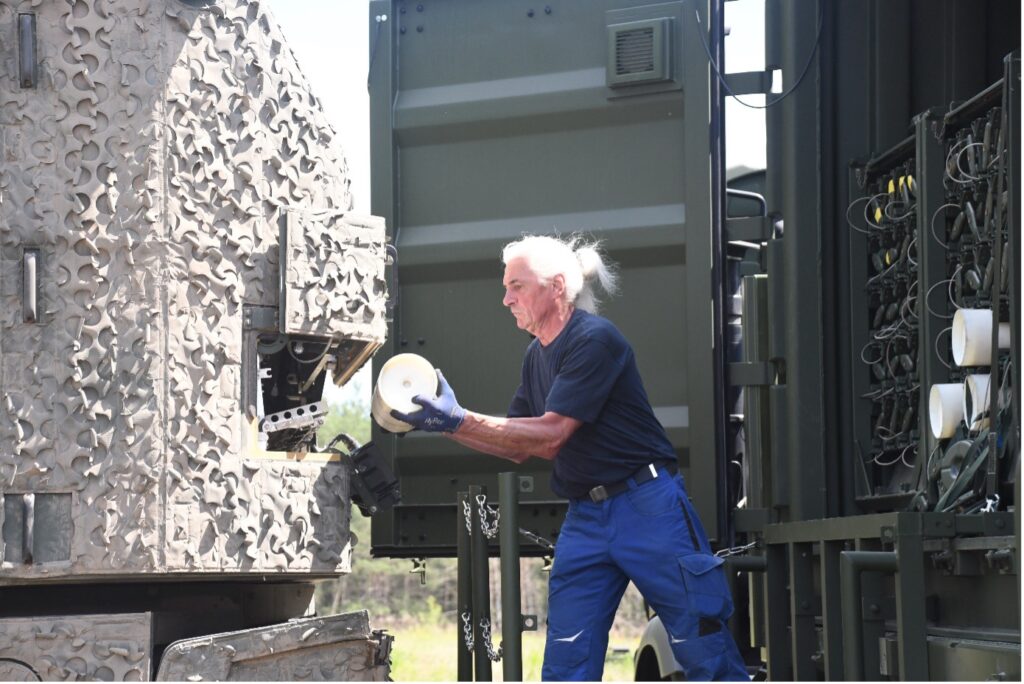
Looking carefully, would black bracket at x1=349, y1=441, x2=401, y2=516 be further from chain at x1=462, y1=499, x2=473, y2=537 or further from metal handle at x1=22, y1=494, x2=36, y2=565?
metal handle at x1=22, y1=494, x2=36, y2=565

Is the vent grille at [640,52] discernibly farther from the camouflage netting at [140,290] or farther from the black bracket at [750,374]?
the camouflage netting at [140,290]

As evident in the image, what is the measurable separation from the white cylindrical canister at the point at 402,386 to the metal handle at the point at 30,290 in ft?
3.98

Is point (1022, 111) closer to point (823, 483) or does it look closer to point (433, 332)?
point (823, 483)

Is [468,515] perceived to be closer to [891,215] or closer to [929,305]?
[929,305]

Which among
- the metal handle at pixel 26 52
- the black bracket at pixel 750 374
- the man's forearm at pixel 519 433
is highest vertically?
the metal handle at pixel 26 52

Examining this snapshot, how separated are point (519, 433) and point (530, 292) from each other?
1.55 feet

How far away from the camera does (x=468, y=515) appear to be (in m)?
5.10

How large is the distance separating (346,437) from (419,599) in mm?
24277

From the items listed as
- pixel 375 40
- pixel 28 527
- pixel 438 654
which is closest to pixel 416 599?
pixel 438 654

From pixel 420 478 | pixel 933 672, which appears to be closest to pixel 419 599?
pixel 420 478

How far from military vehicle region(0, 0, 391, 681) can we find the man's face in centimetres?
90

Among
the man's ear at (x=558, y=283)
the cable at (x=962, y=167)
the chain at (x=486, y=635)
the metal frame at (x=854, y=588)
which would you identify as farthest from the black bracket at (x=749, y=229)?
the chain at (x=486, y=635)

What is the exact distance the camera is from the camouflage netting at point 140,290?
16.4 ft

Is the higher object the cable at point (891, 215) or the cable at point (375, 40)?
the cable at point (375, 40)
